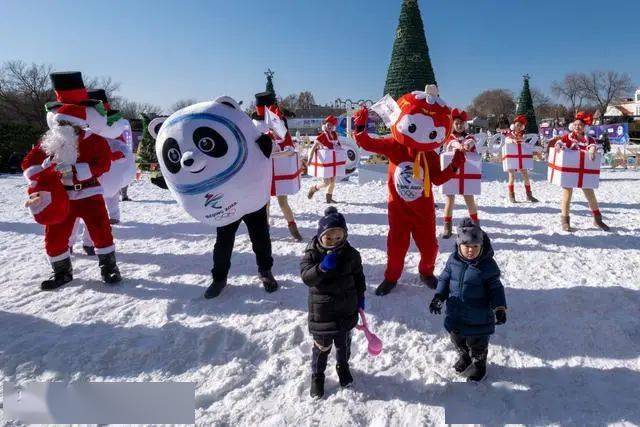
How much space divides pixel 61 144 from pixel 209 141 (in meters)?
1.73

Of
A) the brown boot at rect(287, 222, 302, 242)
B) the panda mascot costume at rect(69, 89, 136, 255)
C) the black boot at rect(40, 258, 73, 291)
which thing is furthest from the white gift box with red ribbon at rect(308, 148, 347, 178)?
the black boot at rect(40, 258, 73, 291)

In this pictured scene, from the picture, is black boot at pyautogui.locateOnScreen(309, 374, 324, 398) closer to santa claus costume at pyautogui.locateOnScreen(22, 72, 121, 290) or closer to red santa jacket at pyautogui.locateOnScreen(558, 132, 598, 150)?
santa claus costume at pyautogui.locateOnScreen(22, 72, 121, 290)

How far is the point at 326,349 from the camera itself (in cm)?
249

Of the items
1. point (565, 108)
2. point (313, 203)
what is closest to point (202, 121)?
point (313, 203)

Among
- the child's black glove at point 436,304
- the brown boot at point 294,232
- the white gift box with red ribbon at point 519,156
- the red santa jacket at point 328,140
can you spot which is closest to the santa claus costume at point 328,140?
the red santa jacket at point 328,140

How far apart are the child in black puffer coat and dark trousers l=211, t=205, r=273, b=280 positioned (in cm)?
153

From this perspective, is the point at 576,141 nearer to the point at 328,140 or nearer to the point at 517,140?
the point at 517,140

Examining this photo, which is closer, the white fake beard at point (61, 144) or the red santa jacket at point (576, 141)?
the white fake beard at point (61, 144)

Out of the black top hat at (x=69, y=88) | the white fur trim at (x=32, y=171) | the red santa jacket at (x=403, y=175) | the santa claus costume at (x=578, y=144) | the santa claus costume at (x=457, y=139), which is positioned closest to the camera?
the red santa jacket at (x=403, y=175)

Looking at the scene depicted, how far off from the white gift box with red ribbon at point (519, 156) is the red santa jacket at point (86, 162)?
7.25 metres

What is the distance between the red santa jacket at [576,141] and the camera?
5.82m

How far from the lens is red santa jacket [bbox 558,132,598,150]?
5.82 meters

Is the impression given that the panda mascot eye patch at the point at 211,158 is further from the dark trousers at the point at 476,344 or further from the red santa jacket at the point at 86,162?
the dark trousers at the point at 476,344

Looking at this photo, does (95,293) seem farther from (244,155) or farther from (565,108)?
(565,108)
